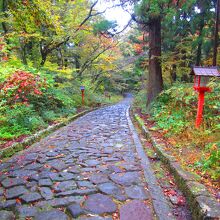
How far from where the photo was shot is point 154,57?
11.9m

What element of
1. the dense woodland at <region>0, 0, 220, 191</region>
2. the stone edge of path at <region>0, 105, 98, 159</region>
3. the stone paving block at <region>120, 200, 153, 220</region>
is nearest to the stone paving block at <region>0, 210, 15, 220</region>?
the stone paving block at <region>120, 200, 153, 220</region>

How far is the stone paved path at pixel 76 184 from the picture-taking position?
3.26 m

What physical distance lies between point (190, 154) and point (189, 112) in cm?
341

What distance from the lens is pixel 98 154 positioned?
5883 millimetres

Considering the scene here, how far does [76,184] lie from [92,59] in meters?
17.2

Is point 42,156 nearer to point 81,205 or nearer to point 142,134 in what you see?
point 81,205

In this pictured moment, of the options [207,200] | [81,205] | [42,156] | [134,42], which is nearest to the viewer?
[207,200]

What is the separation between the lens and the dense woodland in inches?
246

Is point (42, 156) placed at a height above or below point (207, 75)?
below

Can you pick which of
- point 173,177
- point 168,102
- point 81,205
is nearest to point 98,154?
point 173,177

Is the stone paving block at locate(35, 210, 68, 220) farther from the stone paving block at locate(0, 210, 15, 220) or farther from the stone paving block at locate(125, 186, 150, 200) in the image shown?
the stone paving block at locate(125, 186, 150, 200)

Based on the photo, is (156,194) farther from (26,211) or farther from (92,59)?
(92,59)

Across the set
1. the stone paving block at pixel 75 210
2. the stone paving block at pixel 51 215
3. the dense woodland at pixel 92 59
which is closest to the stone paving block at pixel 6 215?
the stone paving block at pixel 51 215

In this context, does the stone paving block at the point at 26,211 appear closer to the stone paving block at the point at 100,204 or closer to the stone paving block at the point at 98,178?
the stone paving block at the point at 100,204
